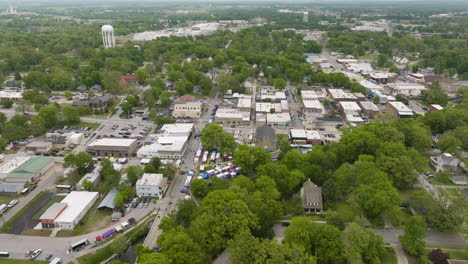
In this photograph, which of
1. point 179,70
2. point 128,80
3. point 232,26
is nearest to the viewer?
point 128,80

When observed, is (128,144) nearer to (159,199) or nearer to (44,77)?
(159,199)

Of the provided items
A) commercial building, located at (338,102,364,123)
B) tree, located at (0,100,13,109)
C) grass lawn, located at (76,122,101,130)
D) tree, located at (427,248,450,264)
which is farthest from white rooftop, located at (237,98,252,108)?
tree, located at (0,100,13,109)

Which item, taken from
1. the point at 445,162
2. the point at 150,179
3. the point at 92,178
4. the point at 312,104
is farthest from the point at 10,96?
the point at 445,162

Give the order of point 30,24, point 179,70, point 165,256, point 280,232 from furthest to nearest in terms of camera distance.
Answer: point 30,24 → point 179,70 → point 280,232 → point 165,256

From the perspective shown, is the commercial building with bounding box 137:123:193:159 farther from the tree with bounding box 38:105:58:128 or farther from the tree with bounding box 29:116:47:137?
the tree with bounding box 38:105:58:128

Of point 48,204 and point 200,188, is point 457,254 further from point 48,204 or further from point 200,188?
point 48,204

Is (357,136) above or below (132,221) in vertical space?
above

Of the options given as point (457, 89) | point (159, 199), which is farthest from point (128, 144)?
point (457, 89)

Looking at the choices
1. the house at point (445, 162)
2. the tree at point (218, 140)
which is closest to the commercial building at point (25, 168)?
the tree at point (218, 140)
